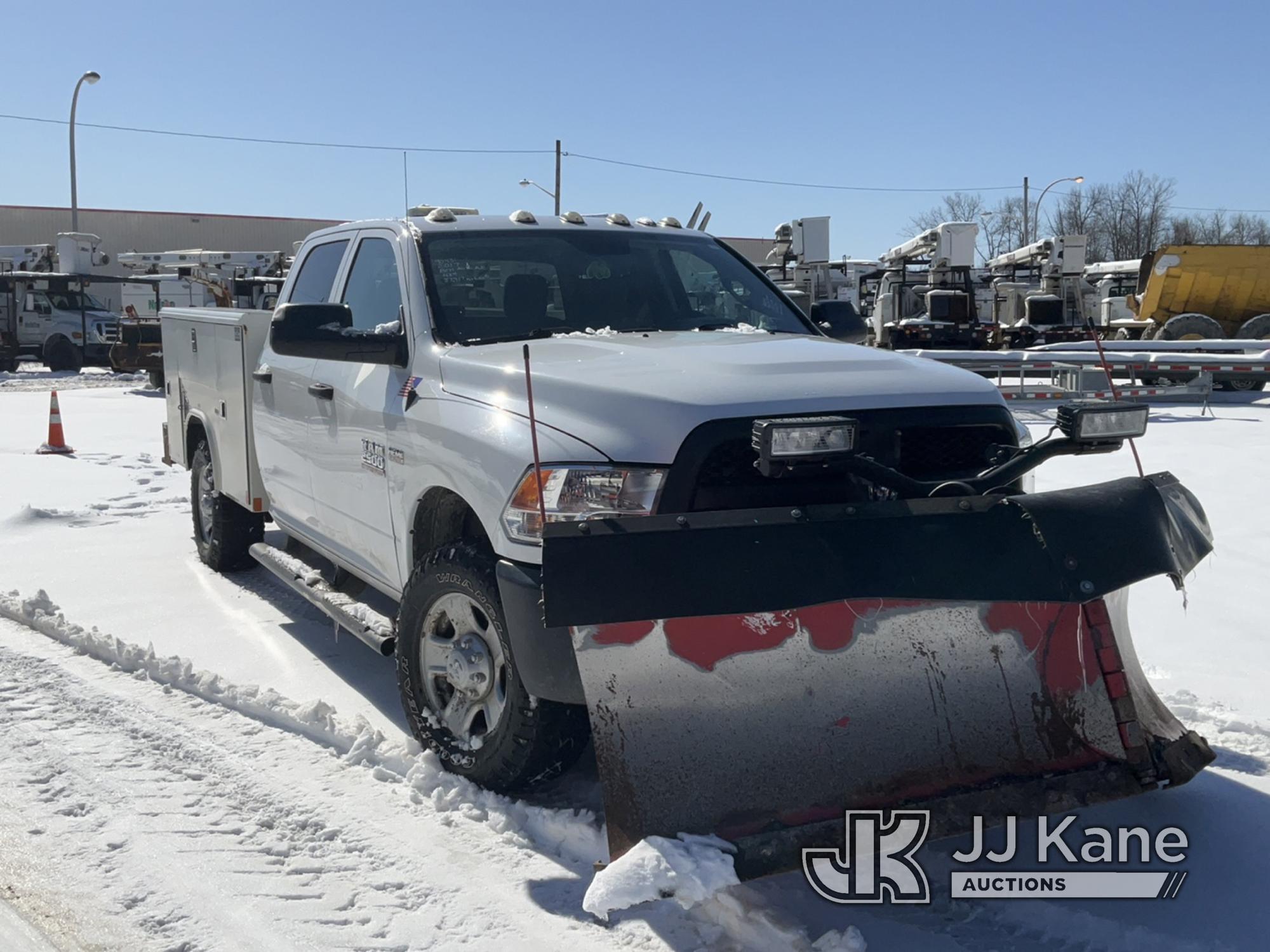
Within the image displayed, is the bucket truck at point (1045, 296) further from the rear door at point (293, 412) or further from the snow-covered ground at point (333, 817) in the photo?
the rear door at point (293, 412)

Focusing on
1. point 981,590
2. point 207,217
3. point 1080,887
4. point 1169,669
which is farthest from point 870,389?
point 207,217

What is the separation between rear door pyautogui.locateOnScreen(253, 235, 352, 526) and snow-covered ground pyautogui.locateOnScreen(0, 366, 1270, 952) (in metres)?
0.68

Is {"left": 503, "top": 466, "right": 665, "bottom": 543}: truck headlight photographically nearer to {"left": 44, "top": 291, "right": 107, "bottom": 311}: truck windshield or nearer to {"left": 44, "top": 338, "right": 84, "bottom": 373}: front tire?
{"left": 44, "top": 338, "right": 84, "bottom": 373}: front tire

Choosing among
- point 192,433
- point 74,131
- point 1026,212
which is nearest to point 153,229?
point 74,131

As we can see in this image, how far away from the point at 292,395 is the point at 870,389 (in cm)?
299

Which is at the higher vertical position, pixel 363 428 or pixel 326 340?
pixel 326 340

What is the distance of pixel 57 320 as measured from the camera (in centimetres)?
2778

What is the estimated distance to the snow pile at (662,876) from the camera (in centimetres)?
267

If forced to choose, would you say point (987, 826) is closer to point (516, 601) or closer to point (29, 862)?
point (516, 601)

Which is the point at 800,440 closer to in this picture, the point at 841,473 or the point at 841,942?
the point at 841,473

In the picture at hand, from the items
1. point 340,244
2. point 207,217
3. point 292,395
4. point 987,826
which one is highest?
point 207,217

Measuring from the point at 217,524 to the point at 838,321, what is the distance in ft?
12.7

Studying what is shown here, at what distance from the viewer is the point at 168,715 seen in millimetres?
4684

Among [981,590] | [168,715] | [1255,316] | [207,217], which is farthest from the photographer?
[207,217]
